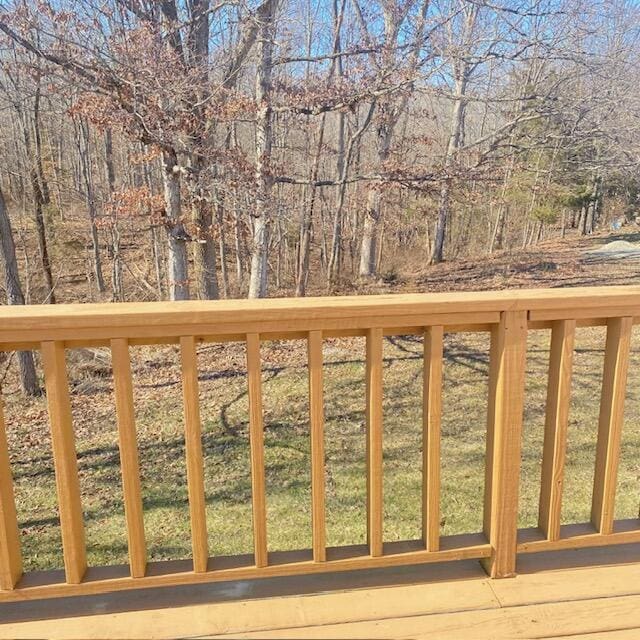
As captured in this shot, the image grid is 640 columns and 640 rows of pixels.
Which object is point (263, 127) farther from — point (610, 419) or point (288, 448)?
point (610, 419)

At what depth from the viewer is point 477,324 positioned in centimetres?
160

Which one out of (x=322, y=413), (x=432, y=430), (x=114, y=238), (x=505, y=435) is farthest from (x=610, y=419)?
(x=114, y=238)

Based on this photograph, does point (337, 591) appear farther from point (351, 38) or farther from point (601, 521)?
point (351, 38)

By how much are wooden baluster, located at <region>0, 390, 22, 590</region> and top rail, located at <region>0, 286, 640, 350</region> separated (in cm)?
29

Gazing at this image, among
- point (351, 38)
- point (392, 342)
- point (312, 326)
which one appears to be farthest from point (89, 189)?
point (312, 326)

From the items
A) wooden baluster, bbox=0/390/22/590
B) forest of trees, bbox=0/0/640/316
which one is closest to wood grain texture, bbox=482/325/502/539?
wooden baluster, bbox=0/390/22/590

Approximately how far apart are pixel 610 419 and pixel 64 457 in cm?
160

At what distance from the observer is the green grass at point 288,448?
3.43 metres

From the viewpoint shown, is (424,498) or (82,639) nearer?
(82,639)

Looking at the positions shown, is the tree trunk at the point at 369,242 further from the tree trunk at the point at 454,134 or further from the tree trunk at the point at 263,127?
the tree trunk at the point at 263,127

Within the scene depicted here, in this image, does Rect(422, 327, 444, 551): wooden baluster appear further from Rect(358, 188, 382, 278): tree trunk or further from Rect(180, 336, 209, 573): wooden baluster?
Rect(358, 188, 382, 278): tree trunk

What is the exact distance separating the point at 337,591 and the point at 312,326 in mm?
811

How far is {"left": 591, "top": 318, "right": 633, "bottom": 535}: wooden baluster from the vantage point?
1.67 meters

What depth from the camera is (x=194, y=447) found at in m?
1.52
